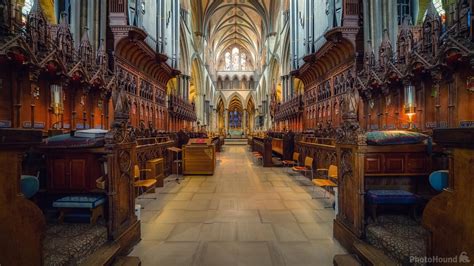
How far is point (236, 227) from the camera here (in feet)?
12.8

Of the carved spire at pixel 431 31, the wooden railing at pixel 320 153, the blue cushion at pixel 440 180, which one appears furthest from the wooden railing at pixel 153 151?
the carved spire at pixel 431 31

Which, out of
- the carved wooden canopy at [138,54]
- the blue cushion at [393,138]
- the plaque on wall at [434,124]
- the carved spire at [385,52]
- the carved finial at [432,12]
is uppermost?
the carved wooden canopy at [138,54]

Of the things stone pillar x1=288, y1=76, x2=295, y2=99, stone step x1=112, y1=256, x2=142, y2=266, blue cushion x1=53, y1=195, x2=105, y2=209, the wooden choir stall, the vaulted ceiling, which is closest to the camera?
stone step x1=112, y1=256, x2=142, y2=266

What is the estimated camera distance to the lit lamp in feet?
19.6

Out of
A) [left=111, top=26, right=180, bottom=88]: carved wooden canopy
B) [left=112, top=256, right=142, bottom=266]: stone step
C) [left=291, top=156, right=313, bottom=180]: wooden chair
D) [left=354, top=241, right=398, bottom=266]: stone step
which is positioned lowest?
[left=112, top=256, right=142, bottom=266]: stone step

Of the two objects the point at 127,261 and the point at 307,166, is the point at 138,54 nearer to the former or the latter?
the point at 307,166

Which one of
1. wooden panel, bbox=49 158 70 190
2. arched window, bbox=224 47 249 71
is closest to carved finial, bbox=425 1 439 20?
wooden panel, bbox=49 158 70 190

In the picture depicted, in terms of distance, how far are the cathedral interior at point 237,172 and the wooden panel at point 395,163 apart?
0.8 inches

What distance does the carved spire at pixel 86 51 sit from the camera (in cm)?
710

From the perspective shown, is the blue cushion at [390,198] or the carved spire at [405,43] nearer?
the blue cushion at [390,198]

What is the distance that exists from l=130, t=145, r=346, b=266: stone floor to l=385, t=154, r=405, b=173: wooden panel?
4.22 feet

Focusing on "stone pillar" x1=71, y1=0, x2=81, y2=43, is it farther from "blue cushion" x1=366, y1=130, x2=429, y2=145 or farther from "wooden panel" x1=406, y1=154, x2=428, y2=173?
"wooden panel" x1=406, y1=154, x2=428, y2=173

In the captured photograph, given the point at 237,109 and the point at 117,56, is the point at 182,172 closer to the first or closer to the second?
the point at 117,56

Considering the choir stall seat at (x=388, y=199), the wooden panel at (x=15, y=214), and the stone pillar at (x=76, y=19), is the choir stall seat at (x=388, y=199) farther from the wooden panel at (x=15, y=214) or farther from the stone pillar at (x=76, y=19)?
the stone pillar at (x=76, y=19)
